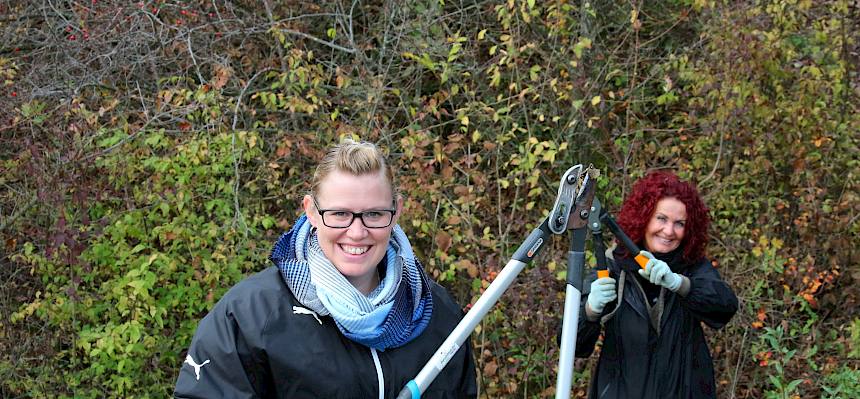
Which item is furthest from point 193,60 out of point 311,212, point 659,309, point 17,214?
point 311,212

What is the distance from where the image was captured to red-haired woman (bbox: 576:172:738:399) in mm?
3717

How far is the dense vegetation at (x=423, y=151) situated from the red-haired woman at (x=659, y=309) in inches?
51.8

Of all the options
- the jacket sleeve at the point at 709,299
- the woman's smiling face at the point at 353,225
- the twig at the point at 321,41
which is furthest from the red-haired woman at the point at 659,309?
the twig at the point at 321,41

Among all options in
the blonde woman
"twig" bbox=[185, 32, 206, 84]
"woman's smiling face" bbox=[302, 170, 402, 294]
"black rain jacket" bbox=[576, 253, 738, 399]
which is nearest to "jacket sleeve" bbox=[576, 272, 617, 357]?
"black rain jacket" bbox=[576, 253, 738, 399]

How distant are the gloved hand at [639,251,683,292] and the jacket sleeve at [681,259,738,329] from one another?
0.47ft

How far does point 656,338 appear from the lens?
148 inches

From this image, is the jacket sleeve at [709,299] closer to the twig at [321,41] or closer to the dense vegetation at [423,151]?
the dense vegetation at [423,151]

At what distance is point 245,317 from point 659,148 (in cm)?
460

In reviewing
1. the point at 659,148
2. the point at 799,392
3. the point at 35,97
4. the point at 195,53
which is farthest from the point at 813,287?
the point at 35,97

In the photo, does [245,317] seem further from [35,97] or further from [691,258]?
[35,97]

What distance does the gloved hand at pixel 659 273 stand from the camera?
3.58 metres

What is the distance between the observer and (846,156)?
19.7 feet

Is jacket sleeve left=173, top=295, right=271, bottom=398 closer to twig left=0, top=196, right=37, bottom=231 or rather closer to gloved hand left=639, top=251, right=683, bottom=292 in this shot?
gloved hand left=639, top=251, right=683, bottom=292

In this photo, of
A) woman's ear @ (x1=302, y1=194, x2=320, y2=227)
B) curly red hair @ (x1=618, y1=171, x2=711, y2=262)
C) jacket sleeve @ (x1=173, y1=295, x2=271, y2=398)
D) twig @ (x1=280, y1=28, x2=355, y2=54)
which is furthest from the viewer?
twig @ (x1=280, y1=28, x2=355, y2=54)
